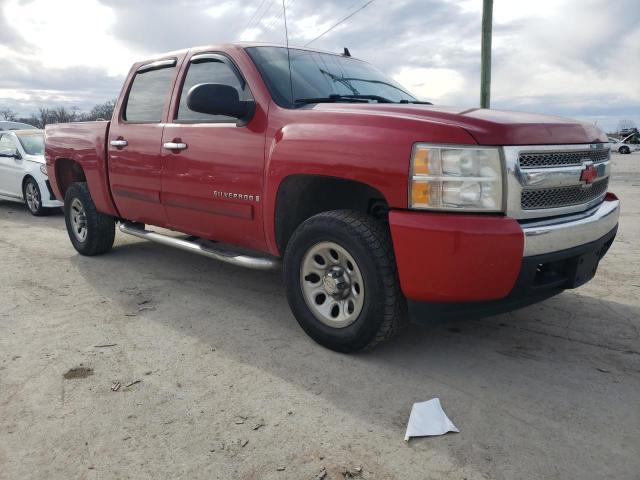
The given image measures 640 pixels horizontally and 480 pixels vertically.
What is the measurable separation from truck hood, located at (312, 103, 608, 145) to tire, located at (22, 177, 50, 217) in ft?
23.8

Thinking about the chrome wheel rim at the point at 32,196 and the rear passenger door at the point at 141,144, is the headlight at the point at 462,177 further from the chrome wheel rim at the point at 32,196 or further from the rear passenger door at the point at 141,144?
the chrome wheel rim at the point at 32,196

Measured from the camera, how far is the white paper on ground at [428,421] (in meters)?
2.45

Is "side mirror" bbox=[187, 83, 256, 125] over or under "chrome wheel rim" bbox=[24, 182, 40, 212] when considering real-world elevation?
over

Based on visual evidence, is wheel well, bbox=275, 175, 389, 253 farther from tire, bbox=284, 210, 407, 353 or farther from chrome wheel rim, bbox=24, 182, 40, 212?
chrome wheel rim, bbox=24, 182, 40, 212

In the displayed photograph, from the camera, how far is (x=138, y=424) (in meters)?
2.55

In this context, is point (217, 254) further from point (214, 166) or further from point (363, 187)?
point (363, 187)

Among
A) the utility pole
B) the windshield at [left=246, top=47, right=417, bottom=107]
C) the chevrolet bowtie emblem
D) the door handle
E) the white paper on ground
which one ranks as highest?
the utility pole

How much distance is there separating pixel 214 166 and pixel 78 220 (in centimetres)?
279

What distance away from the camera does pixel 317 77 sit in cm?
393

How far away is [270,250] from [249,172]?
0.54 m

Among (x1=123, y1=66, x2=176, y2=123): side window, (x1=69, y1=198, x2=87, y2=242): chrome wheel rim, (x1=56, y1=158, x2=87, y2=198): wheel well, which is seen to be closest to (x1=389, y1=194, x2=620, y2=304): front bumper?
(x1=123, y1=66, x2=176, y2=123): side window

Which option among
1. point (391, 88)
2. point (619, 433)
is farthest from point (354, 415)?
point (391, 88)

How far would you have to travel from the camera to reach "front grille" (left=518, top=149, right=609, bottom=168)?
9.15 feet

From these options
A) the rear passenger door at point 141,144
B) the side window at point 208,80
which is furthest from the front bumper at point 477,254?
the rear passenger door at point 141,144
